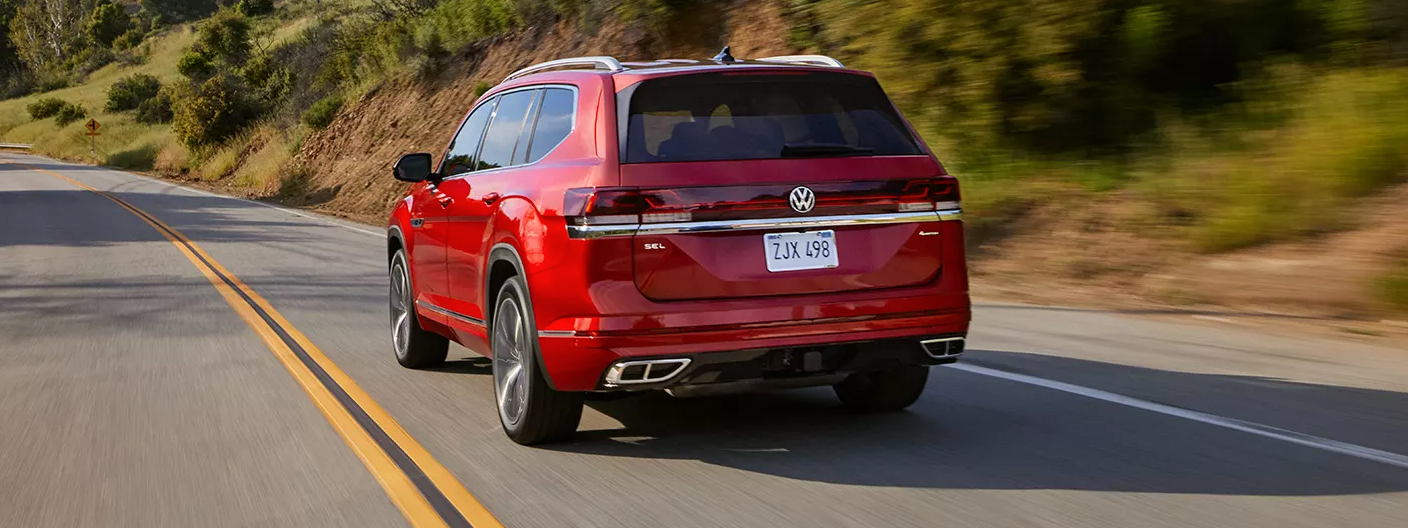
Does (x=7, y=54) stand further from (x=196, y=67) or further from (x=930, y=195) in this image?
(x=930, y=195)

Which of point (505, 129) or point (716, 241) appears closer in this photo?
point (716, 241)

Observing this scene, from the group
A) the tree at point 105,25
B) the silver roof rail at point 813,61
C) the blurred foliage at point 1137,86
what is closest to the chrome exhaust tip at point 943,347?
the silver roof rail at point 813,61

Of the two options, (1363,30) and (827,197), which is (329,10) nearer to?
(1363,30)

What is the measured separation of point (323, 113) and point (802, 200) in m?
36.5

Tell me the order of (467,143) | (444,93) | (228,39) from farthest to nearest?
(228,39), (444,93), (467,143)

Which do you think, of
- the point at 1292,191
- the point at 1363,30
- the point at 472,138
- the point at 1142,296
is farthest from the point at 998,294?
the point at 472,138

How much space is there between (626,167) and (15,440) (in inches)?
131

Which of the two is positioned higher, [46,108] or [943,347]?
[943,347]

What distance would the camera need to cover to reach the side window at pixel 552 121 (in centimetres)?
614

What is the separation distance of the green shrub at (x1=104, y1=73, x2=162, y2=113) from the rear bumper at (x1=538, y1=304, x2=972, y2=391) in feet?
282

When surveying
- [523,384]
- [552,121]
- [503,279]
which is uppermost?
[552,121]

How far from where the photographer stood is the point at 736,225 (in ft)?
18.0

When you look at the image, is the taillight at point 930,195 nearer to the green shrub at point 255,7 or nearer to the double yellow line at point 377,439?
the double yellow line at point 377,439

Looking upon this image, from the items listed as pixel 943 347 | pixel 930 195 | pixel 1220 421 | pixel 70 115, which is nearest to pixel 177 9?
pixel 70 115
